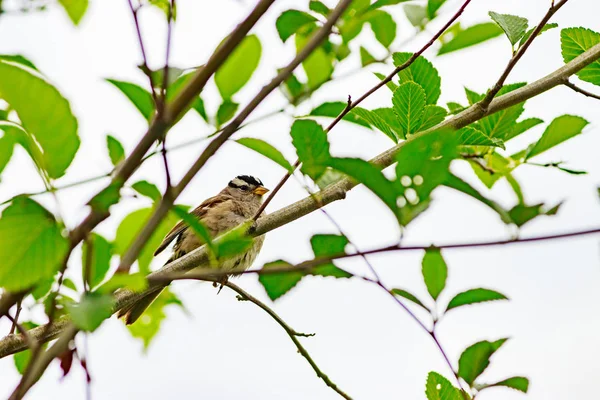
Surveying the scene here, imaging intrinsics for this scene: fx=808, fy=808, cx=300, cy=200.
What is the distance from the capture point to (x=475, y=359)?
141 cm

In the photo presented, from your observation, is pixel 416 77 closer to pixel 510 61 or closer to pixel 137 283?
pixel 510 61

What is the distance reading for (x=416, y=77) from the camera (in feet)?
6.37

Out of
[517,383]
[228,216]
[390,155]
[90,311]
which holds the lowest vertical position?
[517,383]

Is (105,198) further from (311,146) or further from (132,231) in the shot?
(132,231)

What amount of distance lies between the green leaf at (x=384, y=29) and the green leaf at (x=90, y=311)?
31.7 inches

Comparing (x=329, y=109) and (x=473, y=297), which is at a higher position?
(x=329, y=109)

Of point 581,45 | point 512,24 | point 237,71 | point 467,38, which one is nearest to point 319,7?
point 237,71

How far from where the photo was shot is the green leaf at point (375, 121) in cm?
179

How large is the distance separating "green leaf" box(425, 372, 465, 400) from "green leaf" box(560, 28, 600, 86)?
0.83m

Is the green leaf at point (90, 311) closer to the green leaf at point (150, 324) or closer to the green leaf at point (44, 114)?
the green leaf at point (44, 114)

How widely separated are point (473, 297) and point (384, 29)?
54 cm

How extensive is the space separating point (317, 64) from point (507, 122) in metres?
0.79

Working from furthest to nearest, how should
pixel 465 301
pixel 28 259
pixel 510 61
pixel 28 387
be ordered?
pixel 510 61
pixel 465 301
pixel 28 259
pixel 28 387

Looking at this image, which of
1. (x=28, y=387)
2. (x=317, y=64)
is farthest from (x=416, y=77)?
(x=28, y=387)
